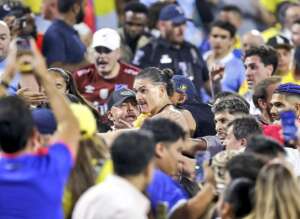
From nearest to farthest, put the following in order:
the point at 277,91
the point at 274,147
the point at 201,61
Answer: the point at 274,147 → the point at 277,91 → the point at 201,61

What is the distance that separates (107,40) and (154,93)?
3.29 meters

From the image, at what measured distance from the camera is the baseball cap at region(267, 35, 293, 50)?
16.9 m

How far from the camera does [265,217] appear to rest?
8.02 meters

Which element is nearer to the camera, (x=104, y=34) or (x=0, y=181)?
(x=0, y=181)

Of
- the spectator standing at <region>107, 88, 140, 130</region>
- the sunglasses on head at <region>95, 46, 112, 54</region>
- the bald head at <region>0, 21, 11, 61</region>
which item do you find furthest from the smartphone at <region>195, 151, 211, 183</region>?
the sunglasses on head at <region>95, 46, 112, 54</region>

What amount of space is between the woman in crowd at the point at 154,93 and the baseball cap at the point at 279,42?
424 cm

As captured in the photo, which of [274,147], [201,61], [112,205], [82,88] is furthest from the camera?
[201,61]

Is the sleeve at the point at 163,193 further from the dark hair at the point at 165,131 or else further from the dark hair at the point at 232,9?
the dark hair at the point at 232,9

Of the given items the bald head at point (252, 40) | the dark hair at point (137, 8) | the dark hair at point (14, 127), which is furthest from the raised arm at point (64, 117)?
the dark hair at point (137, 8)

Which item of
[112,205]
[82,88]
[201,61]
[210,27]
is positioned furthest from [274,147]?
[210,27]

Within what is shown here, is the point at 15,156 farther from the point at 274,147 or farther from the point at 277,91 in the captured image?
the point at 277,91

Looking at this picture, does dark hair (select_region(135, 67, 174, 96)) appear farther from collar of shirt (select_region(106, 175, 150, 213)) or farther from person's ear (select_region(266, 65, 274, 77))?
collar of shirt (select_region(106, 175, 150, 213))

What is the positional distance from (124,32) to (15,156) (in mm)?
9978

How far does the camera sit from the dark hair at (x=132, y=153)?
812 centimetres
